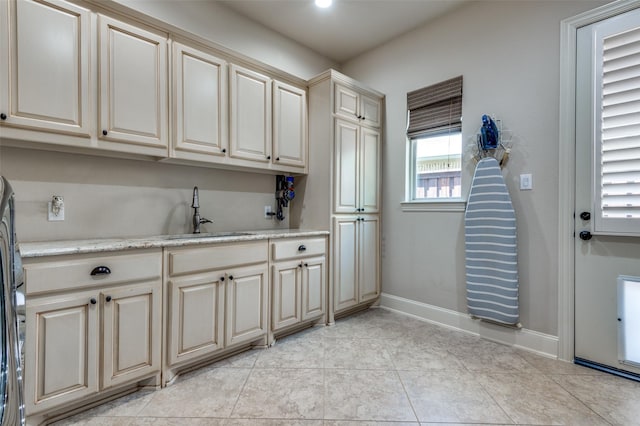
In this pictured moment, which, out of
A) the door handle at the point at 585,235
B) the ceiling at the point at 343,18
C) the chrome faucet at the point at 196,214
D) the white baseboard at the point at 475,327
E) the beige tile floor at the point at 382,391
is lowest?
the beige tile floor at the point at 382,391

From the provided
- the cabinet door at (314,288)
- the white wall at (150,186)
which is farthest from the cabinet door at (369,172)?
the white wall at (150,186)

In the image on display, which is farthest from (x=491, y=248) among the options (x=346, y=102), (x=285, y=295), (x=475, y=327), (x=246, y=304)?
(x=246, y=304)

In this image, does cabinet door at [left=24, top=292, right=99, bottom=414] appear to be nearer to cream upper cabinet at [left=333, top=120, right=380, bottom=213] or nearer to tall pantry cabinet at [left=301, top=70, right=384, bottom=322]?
tall pantry cabinet at [left=301, top=70, right=384, bottom=322]

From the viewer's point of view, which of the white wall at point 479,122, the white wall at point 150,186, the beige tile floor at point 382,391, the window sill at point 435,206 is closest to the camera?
the beige tile floor at point 382,391

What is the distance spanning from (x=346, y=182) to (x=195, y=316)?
1.76 m

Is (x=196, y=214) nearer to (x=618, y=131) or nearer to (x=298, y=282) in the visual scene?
(x=298, y=282)

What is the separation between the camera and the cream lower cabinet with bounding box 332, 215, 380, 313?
287cm

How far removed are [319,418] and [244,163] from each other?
1853 millimetres

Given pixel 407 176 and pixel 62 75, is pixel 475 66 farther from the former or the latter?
pixel 62 75

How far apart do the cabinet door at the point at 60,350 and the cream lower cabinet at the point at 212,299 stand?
1.23 feet

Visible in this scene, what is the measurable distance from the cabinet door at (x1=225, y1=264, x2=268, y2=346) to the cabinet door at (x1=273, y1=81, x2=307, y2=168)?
3.49 feet

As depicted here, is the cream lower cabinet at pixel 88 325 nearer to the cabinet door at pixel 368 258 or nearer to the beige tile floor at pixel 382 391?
the beige tile floor at pixel 382 391

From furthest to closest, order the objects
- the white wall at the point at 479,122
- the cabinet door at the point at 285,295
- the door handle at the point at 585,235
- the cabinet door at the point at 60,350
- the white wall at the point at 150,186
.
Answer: the cabinet door at the point at 285,295, the white wall at the point at 479,122, the door handle at the point at 585,235, the white wall at the point at 150,186, the cabinet door at the point at 60,350

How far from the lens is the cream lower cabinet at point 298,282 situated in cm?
238
